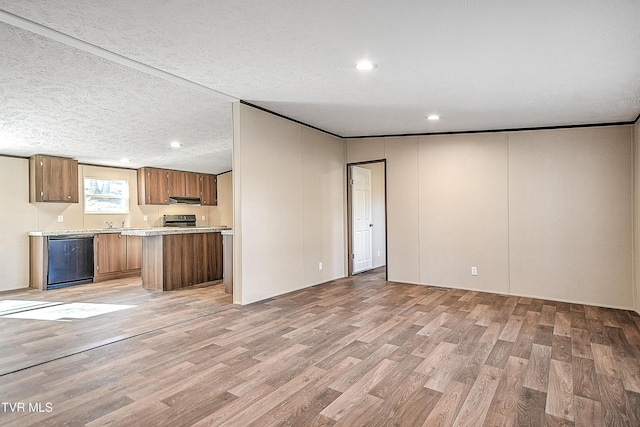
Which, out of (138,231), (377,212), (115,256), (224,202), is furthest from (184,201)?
(377,212)

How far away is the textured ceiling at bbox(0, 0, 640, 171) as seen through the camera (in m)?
2.33

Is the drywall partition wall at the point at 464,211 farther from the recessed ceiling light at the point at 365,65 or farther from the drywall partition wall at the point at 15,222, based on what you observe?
the drywall partition wall at the point at 15,222

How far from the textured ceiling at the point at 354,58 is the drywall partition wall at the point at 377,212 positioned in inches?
118

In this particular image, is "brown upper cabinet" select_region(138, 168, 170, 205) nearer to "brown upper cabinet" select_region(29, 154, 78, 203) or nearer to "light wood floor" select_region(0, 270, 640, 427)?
"brown upper cabinet" select_region(29, 154, 78, 203)

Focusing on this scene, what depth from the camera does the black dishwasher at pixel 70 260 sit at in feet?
19.9

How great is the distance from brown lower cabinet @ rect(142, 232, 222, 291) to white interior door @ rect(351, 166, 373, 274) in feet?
8.70

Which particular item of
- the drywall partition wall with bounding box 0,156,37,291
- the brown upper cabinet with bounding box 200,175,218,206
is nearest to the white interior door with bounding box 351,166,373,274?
the brown upper cabinet with bounding box 200,175,218,206

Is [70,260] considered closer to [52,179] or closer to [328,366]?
[52,179]

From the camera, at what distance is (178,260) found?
19.2ft

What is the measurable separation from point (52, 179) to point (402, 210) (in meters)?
6.20

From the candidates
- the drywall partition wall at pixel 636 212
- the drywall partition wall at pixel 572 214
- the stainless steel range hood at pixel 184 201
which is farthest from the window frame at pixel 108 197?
the drywall partition wall at pixel 636 212

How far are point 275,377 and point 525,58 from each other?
10.7 feet

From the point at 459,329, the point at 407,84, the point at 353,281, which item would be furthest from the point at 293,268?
the point at 407,84

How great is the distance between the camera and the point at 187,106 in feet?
15.1
